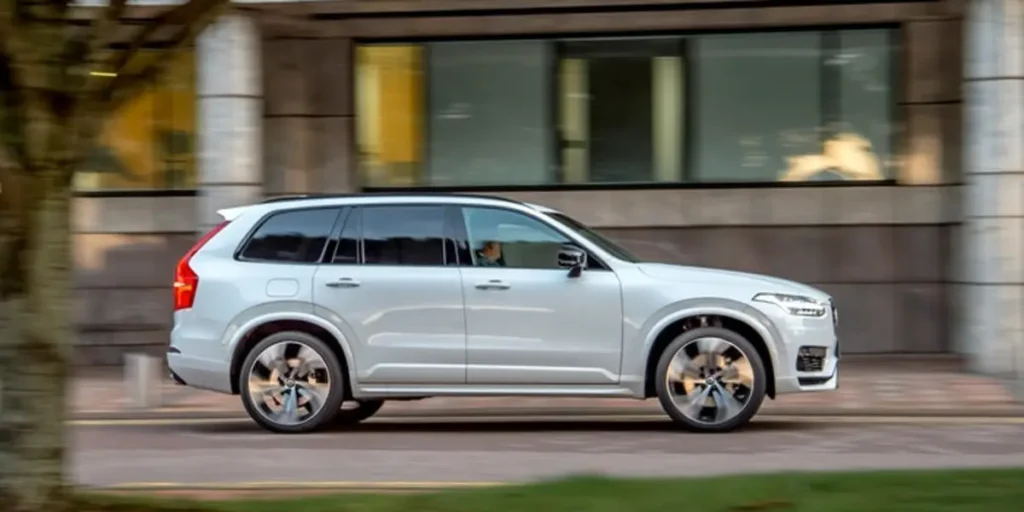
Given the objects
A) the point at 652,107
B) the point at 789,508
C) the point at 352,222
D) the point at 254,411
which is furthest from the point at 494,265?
the point at 652,107

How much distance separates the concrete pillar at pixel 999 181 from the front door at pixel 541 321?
555cm

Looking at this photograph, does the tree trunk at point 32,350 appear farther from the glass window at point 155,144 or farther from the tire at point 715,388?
the glass window at point 155,144

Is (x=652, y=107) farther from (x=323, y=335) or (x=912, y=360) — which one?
(x=323, y=335)

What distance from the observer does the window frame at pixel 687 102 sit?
16.4m

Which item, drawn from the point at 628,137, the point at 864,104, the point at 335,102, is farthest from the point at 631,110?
the point at 335,102

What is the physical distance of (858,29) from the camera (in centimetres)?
1645

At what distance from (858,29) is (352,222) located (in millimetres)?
8153

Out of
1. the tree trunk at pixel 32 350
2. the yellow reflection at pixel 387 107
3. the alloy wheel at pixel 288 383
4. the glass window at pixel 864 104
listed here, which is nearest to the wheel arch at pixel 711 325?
the alloy wheel at pixel 288 383

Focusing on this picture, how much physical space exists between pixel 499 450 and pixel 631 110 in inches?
314

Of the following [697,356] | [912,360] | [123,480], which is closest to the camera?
[123,480]

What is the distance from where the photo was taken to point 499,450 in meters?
9.68

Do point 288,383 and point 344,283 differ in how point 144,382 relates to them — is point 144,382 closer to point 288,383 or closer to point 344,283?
point 288,383

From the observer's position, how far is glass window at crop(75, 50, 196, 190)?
1700 centimetres

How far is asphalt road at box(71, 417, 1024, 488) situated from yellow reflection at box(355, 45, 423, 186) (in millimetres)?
5852
